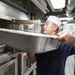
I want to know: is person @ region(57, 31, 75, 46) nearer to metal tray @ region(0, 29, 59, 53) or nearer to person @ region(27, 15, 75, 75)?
metal tray @ region(0, 29, 59, 53)

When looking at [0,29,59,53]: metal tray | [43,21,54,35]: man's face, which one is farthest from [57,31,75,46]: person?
[43,21,54,35]: man's face

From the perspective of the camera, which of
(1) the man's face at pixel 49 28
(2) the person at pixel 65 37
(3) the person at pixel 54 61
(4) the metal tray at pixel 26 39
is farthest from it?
(1) the man's face at pixel 49 28

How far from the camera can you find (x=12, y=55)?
1.59 metres

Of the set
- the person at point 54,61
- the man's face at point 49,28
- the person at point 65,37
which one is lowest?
the person at point 54,61

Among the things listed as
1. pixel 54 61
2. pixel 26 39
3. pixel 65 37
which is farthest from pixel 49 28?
pixel 26 39

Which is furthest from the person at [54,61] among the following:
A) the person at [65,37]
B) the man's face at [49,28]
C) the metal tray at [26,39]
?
the metal tray at [26,39]

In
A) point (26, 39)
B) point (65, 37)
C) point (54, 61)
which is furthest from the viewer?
point (54, 61)

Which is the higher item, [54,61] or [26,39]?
[26,39]

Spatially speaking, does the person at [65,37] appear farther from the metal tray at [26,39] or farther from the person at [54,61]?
the person at [54,61]

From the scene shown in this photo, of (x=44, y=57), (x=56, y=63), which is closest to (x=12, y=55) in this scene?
(x=44, y=57)

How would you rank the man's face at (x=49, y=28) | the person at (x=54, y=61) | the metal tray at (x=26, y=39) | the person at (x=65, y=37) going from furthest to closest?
Result: the man's face at (x=49, y=28) < the person at (x=54, y=61) < the person at (x=65, y=37) < the metal tray at (x=26, y=39)

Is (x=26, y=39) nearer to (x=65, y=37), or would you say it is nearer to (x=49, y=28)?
(x=65, y=37)

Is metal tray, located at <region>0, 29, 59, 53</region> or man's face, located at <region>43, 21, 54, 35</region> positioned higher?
man's face, located at <region>43, 21, 54, 35</region>

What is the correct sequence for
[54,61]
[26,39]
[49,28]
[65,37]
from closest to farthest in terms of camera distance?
[26,39] → [65,37] → [54,61] → [49,28]
